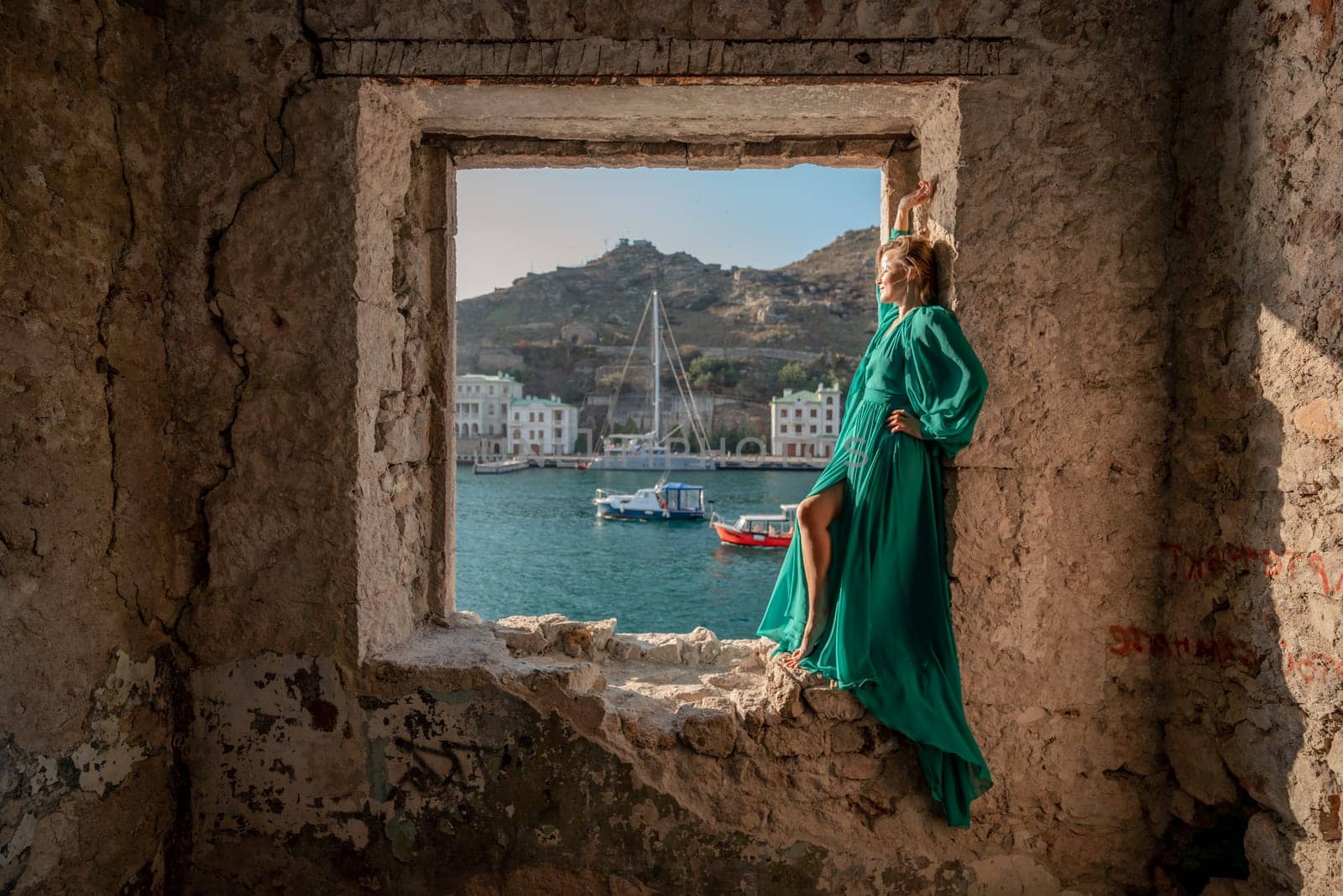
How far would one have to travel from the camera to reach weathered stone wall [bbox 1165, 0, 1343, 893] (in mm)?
1739

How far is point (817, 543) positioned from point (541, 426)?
4.25 meters

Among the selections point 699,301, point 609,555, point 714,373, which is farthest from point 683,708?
point 699,301

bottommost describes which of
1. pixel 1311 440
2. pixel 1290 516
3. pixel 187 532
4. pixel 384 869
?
pixel 384 869

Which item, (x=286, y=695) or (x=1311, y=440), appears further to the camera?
(x=286, y=695)

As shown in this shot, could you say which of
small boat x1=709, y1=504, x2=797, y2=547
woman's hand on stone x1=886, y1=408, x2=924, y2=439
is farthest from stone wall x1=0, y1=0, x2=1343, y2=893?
small boat x1=709, y1=504, x2=797, y2=547

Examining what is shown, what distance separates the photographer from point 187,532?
2.29m

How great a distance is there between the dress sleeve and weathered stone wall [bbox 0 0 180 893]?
2.20 m

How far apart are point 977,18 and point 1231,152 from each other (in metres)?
0.76

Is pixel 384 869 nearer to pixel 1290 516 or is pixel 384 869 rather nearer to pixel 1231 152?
pixel 1290 516

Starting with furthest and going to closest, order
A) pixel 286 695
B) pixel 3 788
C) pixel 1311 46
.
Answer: pixel 286 695, pixel 3 788, pixel 1311 46

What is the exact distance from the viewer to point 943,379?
2092 mm

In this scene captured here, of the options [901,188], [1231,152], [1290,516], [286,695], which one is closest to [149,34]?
[286,695]

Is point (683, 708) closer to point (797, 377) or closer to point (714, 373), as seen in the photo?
point (797, 377)

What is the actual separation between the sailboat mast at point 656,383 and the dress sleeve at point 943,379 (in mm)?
3535
